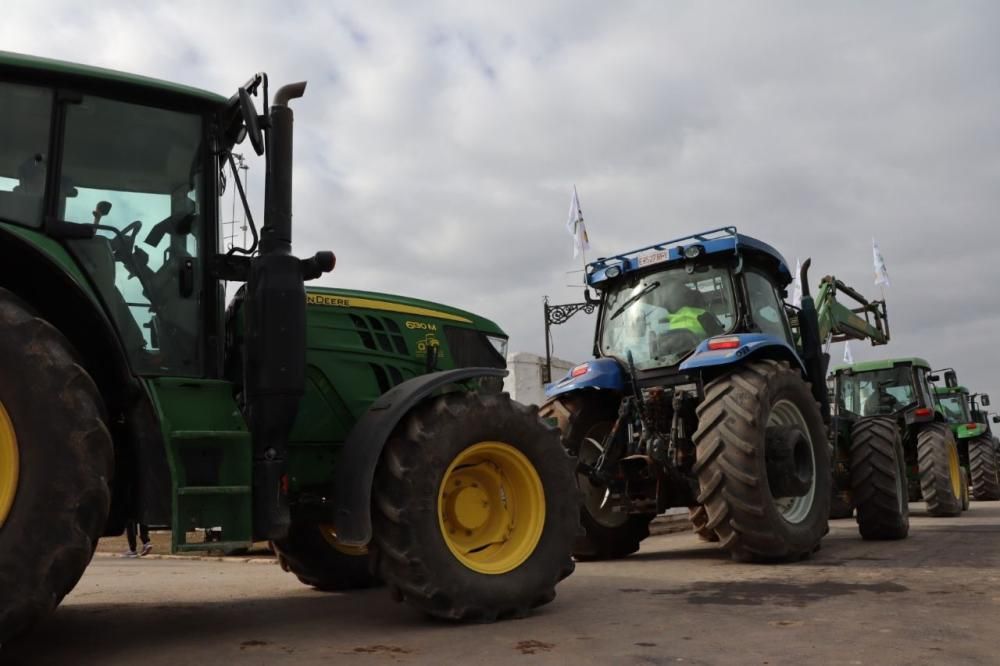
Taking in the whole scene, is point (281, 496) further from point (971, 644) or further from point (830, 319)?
point (830, 319)

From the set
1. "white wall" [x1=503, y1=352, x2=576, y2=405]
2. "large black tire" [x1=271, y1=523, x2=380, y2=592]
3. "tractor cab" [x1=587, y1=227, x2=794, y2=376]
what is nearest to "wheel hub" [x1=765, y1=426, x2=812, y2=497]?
"tractor cab" [x1=587, y1=227, x2=794, y2=376]

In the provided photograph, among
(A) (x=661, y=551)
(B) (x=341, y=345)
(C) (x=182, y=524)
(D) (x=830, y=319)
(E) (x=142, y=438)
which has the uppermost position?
(D) (x=830, y=319)

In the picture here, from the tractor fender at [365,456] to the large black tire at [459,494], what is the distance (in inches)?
4.2

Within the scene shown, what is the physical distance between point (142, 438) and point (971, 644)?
12.0ft

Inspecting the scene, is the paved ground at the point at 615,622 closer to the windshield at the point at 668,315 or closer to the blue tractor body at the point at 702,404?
the blue tractor body at the point at 702,404

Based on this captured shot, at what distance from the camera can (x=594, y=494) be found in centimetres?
775

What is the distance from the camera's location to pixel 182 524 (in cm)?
373

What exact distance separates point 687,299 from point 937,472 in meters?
6.59

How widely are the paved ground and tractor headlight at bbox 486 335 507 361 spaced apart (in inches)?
65.1

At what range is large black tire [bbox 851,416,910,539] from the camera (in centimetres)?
831

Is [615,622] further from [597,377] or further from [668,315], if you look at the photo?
[668,315]

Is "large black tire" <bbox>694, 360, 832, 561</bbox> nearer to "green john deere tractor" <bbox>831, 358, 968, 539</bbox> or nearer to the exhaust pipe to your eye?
"green john deere tractor" <bbox>831, 358, 968, 539</bbox>

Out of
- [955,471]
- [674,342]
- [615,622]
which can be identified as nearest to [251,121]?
[615,622]

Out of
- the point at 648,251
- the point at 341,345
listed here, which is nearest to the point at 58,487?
the point at 341,345
